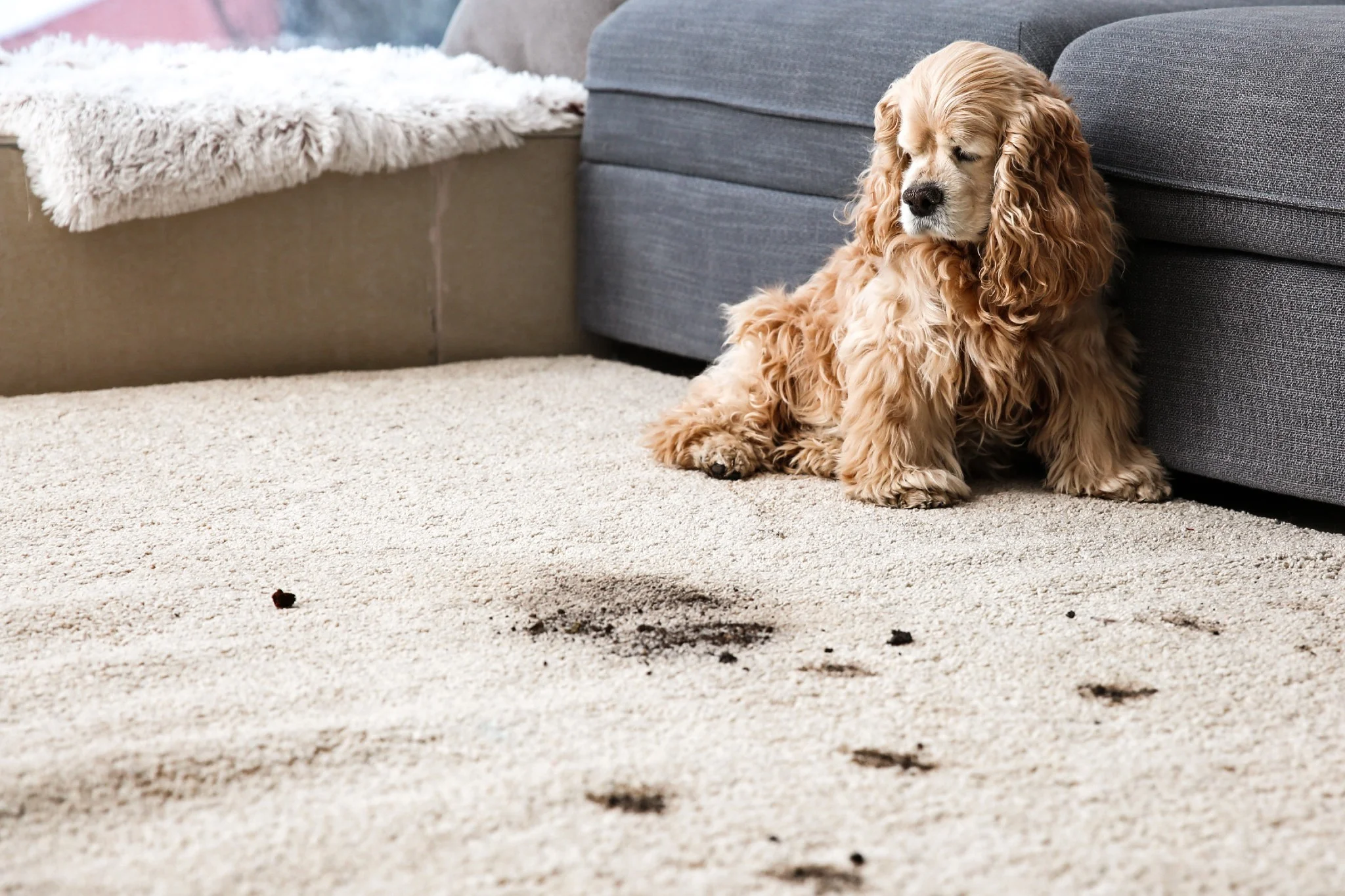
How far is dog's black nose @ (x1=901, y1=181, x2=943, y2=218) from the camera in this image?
1.87 m

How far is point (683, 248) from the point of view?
110 inches

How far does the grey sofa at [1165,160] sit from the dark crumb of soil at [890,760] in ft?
3.16

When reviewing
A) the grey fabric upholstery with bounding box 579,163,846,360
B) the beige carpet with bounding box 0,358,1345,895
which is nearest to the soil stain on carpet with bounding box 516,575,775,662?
the beige carpet with bounding box 0,358,1345,895

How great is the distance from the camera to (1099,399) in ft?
6.57

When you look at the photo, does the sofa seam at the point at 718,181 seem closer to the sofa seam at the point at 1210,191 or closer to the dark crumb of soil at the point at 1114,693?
the sofa seam at the point at 1210,191

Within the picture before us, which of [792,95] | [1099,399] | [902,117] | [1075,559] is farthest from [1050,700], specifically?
[792,95]

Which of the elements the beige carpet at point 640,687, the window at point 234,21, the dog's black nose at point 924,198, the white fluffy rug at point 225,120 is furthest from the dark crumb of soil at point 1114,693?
the window at point 234,21

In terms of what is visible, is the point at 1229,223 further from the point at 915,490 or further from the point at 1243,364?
the point at 915,490

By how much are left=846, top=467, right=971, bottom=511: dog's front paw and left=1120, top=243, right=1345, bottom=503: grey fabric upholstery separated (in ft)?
1.08

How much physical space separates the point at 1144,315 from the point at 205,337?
5.82ft

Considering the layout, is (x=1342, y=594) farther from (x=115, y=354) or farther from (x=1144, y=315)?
(x=115, y=354)

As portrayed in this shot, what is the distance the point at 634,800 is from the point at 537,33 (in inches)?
101

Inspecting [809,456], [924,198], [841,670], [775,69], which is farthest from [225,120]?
[841,670]

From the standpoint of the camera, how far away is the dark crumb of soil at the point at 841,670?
138 cm
